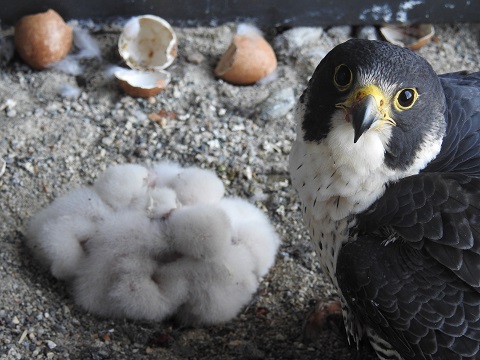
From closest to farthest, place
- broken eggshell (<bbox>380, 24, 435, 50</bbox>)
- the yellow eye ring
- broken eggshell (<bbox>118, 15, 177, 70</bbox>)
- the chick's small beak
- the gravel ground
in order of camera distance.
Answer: the chick's small beak < the yellow eye ring < the gravel ground < broken eggshell (<bbox>118, 15, 177, 70</bbox>) < broken eggshell (<bbox>380, 24, 435, 50</bbox>)

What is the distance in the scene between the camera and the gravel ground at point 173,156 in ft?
9.14

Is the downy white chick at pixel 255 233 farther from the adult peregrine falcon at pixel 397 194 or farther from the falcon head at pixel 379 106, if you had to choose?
the falcon head at pixel 379 106

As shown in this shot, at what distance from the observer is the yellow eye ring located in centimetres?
222

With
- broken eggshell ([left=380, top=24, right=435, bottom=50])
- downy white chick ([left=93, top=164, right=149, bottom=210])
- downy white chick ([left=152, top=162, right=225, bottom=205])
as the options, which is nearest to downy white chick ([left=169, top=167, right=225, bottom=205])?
downy white chick ([left=152, top=162, right=225, bottom=205])

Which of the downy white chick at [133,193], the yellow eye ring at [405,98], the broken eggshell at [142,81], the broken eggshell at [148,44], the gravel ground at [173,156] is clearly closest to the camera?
A: the yellow eye ring at [405,98]

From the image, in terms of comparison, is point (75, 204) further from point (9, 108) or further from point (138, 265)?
point (9, 108)

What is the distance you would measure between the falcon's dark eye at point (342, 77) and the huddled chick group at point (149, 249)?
78 centimetres

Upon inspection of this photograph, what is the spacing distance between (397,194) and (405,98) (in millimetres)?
269

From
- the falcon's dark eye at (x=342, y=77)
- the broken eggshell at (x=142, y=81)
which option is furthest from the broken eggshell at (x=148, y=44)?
the falcon's dark eye at (x=342, y=77)

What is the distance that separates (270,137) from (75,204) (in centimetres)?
100

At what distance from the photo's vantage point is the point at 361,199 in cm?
236

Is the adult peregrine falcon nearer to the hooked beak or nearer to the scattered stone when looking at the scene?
the hooked beak

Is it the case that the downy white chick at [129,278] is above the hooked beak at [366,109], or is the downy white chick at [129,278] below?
below

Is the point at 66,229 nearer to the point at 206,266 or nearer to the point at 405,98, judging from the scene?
the point at 206,266
